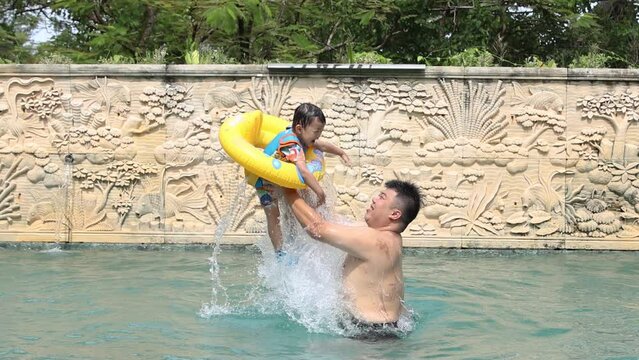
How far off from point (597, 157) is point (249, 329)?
20.1 feet

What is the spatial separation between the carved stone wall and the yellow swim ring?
3524 millimetres

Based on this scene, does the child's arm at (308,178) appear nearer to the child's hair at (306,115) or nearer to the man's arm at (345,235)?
the man's arm at (345,235)

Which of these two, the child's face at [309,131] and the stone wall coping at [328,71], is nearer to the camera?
the child's face at [309,131]

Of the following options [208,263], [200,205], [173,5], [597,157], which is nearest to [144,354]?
[208,263]

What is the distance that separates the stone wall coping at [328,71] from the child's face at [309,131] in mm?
4250

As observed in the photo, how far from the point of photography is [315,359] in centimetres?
476

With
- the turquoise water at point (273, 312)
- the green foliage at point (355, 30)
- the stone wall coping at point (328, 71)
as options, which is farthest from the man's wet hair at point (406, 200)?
the green foliage at point (355, 30)

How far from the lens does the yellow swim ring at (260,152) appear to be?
17.2 feet

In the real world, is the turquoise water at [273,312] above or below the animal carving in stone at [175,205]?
below

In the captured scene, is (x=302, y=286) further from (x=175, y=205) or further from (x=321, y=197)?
(x=175, y=205)

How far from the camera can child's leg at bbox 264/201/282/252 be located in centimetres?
612

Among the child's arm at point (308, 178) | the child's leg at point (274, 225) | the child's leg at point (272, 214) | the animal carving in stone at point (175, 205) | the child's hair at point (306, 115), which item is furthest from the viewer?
the animal carving in stone at point (175, 205)

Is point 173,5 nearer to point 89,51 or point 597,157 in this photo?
point 89,51

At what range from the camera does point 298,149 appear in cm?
540
